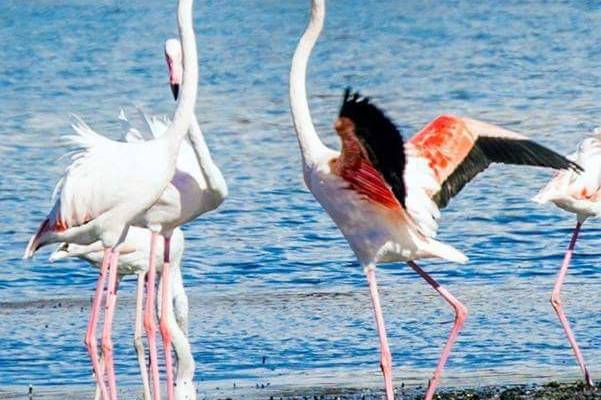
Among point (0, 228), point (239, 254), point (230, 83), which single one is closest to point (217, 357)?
point (239, 254)

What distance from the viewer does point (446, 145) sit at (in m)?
7.56

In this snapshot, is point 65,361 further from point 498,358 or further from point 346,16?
point 346,16

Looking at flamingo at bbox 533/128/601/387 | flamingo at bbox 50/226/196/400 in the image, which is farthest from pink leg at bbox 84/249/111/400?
flamingo at bbox 533/128/601/387

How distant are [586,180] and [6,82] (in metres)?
11.6

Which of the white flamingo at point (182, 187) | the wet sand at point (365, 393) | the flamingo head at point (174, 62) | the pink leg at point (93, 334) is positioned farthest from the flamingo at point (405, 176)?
the pink leg at point (93, 334)

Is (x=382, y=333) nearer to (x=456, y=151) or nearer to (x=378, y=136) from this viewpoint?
(x=456, y=151)

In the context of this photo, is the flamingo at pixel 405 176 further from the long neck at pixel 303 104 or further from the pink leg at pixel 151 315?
the pink leg at pixel 151 315

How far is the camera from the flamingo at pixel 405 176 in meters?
7.32

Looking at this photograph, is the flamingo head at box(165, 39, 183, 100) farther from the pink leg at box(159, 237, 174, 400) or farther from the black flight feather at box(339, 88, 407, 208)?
the black flight feather at box(339, 88, 407, 208)

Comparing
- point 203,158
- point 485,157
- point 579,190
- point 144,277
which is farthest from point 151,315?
point 579,190

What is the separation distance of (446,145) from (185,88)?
1.35 metres

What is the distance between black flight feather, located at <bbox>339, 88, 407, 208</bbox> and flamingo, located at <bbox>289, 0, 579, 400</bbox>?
1.66 feet

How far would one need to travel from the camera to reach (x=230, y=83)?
1912cm

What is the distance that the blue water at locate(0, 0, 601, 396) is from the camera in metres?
9.42
